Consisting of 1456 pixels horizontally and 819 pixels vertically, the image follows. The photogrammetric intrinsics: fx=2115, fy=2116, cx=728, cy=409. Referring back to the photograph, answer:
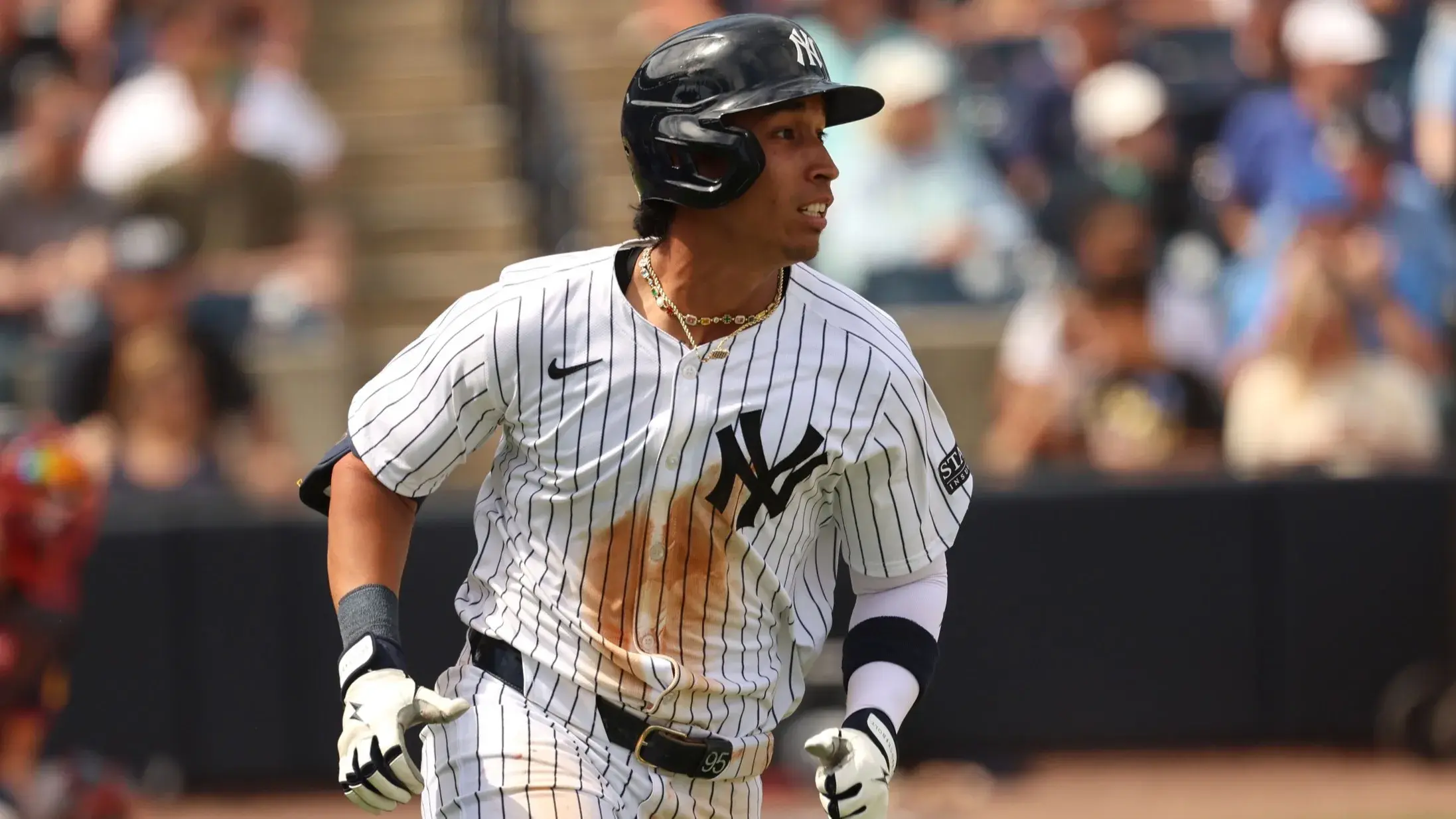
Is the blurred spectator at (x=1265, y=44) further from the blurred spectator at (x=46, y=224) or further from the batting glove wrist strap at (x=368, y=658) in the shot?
the batting glove wrist strap at (x=368, y=658)

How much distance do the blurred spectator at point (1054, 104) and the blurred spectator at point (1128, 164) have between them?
17 cm

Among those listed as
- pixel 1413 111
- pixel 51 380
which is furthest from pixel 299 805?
pixel 1413 111

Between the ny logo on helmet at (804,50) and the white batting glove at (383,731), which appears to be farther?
the ny logo on helmet at (804,50)

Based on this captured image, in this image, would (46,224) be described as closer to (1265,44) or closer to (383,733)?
(1265,44)

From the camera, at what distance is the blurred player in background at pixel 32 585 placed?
6309 millimetres

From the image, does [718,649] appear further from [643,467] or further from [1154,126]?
[1154,126]

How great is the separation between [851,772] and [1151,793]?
15.3 ft

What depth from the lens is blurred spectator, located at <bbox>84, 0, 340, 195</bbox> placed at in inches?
372

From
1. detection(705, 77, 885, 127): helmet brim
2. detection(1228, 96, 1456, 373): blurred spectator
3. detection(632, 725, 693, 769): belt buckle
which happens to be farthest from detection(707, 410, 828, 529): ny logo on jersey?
detection(1228, 96, 1456, 373): blurred spectator

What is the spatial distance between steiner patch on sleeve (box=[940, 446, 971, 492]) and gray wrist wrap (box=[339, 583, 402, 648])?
0.97 meters

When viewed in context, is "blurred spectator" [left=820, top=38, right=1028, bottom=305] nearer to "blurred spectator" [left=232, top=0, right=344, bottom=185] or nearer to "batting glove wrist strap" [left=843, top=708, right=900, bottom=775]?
"blurred spectator" [left=232, top=0, right=344, bottom=185]

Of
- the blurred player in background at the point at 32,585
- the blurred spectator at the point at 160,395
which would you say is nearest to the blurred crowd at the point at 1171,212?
the blurred spectator at the point at 160,395

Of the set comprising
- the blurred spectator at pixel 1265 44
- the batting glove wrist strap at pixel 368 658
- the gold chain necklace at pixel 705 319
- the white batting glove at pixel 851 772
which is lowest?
the white batting glove at pixel 851 772

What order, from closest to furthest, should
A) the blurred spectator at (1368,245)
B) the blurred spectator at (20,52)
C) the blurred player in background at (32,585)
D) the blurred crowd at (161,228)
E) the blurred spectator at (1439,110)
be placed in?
the blurred player in background at (32,585) → the blurred crowd at (161,228) → the blurred spectator at (1368,245) → the blurred spectator at (1439,110) → the blurred spectator at (20,52)
